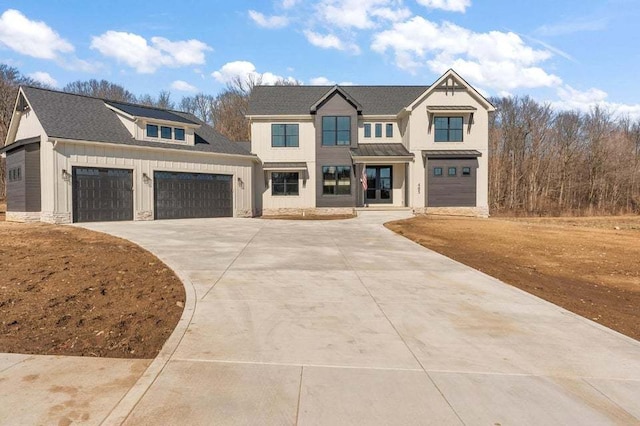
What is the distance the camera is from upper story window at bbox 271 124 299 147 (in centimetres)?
2648

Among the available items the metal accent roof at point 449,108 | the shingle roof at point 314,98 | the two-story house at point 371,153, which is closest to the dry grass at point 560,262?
the two-story house at point 371,153

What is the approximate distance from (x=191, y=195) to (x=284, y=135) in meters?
8.25

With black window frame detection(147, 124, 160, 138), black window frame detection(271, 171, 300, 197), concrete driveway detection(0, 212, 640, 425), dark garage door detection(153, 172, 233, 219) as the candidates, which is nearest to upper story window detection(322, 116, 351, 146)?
black window frame detection(271, 171, 300, 197)

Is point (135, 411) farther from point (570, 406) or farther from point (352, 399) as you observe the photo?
point (570, 406)

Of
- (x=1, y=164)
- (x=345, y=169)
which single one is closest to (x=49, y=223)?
(x=345, y=169)

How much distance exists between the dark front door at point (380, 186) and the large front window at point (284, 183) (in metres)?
5.39

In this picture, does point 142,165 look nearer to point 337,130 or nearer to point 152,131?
point 152,131

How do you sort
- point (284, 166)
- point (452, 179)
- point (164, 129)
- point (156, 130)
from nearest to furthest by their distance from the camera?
point (156, 130)
point (164, 129)
point (452, 179)
point (284, 166)

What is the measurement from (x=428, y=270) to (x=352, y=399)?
225 inches

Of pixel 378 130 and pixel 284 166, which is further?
pixel 378 130

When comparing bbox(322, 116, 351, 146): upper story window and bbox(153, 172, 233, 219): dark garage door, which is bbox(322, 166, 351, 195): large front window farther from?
bbox(153, 172, 233, 219): dark garage door

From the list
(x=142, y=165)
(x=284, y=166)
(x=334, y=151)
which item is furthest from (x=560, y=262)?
(x=142, y=165)

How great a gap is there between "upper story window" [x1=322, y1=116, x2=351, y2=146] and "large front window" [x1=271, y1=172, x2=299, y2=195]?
134 inches

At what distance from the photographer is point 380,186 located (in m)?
27.2
